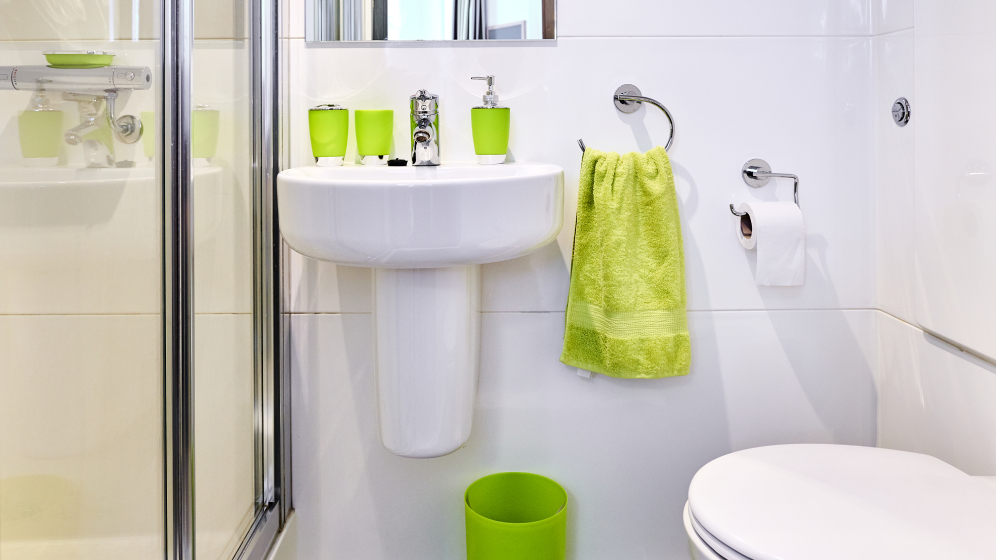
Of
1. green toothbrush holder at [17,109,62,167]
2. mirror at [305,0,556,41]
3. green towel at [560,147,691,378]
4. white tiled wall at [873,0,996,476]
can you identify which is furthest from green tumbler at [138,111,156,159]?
white tiled wall at [873,0,996,476]

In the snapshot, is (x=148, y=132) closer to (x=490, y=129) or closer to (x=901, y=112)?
(x=490, y=129)

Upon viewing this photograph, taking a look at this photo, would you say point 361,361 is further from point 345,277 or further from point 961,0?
point 961,0

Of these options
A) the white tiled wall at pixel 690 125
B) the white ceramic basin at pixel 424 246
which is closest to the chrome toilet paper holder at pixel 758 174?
the white tiled wall at pixel 690 125

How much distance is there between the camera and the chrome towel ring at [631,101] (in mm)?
1334

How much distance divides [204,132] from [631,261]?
734 mm

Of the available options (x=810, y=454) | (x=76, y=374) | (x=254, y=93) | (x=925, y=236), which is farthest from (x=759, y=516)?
(x=254, y=93)

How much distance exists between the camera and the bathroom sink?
3.22ft

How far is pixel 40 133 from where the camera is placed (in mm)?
622

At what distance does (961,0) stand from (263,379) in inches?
51.2

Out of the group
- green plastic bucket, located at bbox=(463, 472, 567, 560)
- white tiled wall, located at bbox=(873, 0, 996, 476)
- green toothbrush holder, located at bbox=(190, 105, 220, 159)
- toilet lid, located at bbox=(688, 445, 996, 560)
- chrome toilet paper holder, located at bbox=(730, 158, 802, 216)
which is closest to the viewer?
toilet lid, located at bbox=(688, 445, 996, 560)

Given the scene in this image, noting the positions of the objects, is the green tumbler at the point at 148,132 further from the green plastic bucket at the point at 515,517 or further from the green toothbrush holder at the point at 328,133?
the green plastic bucket at the point at 515,517

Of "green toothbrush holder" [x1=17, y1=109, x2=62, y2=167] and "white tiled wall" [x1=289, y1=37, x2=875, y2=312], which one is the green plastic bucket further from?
"green toothbrush holder" [x1=17, y1=109, x2=62, y2=167]

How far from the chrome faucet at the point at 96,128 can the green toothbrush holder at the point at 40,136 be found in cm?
2

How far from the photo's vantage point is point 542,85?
1.34 metres
